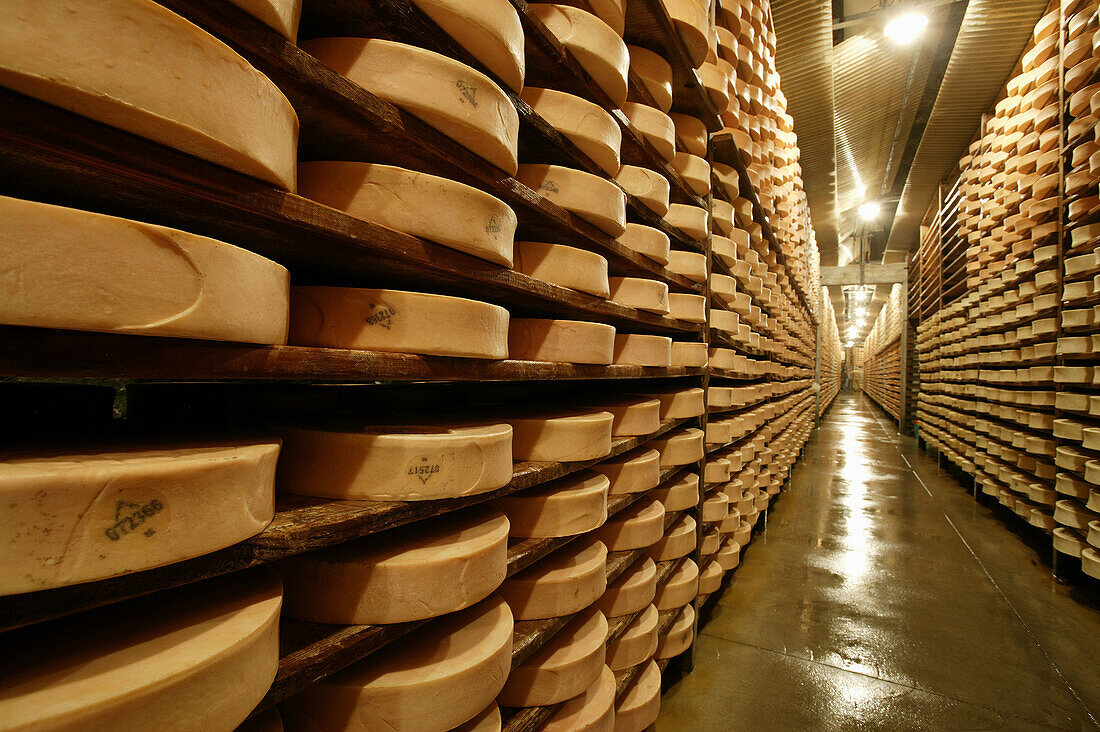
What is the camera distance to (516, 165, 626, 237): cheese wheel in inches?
52.1

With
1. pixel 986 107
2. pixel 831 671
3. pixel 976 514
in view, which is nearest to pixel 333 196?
pixel 831 671

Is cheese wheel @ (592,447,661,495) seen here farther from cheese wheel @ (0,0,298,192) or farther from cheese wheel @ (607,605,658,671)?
cheese wheel @ (0,0,298,192)

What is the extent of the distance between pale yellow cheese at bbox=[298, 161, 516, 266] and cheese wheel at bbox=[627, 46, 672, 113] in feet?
3.84

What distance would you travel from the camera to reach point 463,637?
40.3 inches

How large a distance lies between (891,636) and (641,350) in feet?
7.16

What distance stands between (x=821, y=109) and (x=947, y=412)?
162 inches

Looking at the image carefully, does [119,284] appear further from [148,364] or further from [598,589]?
[598,589]

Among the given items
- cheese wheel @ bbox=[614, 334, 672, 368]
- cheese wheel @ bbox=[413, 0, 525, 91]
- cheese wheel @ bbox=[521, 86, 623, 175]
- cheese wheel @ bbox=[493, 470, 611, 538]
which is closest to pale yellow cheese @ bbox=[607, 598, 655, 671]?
cheese wheel @ bbox=[493, 470, 611, 538]

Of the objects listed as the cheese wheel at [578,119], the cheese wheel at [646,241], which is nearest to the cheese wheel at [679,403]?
the cheese wheel at [646,241]

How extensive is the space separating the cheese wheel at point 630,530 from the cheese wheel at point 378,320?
3.35ft

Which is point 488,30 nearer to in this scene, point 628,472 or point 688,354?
point 628,472

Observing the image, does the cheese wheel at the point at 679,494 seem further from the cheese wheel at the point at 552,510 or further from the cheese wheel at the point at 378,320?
the cheese wheel at the point at 378,320

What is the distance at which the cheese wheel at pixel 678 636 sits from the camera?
2.04 m

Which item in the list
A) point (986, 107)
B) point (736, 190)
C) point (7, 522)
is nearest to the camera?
point (7, 522)
